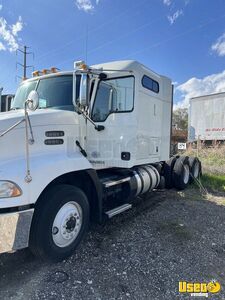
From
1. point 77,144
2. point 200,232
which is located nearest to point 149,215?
point 200,232

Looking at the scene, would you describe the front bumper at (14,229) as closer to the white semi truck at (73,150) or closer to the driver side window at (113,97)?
the white semi truck at (73,150)

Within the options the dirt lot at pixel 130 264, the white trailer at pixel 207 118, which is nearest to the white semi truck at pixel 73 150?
the dirt lot at pixel 130 264

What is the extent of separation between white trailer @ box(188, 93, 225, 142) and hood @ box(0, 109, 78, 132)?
1371 centimetres

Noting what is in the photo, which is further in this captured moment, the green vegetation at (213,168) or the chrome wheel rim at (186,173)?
the green vegetation at (213,168)

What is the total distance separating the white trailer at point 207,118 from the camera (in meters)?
16.2

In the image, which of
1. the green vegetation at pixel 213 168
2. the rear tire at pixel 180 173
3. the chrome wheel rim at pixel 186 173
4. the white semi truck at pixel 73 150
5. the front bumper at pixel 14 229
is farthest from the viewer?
the green vegetation at pixel 213 168

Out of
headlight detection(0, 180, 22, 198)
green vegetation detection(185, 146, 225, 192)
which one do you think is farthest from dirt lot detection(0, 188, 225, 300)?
green vegetation detection(185, 146, 225, 192)

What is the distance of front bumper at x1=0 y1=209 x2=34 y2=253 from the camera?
2.99 metres

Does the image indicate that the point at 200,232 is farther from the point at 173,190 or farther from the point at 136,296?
the point at 173,190

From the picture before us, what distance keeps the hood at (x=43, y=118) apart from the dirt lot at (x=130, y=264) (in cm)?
193

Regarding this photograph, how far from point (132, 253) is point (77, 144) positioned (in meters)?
1.92

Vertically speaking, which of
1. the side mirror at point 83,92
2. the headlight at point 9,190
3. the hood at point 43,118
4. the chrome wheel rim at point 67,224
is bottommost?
the chrome wheel rim at point 67,224

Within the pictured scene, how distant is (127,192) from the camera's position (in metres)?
5.43

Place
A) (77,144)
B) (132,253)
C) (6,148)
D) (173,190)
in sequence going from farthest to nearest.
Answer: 1. (173,190)
2. (77,144)
3. (132,253)
4. (6,148)
